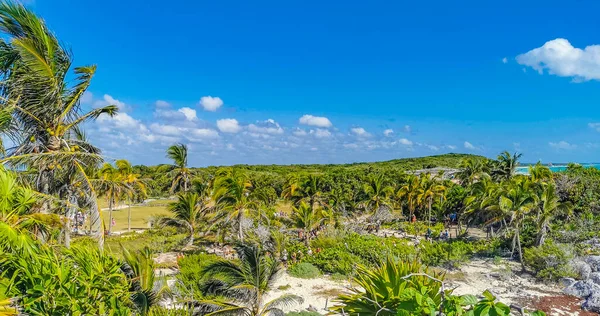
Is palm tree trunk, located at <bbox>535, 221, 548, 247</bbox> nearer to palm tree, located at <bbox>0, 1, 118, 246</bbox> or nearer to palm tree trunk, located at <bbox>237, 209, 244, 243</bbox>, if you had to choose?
palm tree trunk, located at <bbox>237, 209, 244, 243</bbox>

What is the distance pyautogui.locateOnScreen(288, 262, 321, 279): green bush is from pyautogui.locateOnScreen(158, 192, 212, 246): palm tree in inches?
331

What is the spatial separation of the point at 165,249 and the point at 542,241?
22.9 metres

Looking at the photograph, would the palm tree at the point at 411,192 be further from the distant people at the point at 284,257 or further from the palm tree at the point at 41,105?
the palm tree at the point at 41,105

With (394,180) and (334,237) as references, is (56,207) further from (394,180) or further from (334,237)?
(394,180)

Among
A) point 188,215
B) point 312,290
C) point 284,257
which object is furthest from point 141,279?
point 188,215

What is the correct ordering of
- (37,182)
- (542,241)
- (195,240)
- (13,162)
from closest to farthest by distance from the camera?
(13,162), (37,182), (542,241), (195,240)

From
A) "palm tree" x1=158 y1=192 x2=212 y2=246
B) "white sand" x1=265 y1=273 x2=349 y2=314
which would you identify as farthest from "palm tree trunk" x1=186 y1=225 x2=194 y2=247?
"white sand" x1=265 y1=273 x2=349 y2=314

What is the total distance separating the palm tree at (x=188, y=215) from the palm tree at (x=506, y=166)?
30.9 metres

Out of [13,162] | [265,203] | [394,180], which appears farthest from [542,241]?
[394,180]

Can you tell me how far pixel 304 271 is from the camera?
64.0 feet

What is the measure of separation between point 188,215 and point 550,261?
20851mm

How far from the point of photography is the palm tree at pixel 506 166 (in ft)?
125

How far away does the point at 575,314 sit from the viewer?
13875 mm

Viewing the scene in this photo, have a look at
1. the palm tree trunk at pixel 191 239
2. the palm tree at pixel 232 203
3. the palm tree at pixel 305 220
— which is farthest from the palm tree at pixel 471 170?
the palm tree trunk at pixel 191 239
